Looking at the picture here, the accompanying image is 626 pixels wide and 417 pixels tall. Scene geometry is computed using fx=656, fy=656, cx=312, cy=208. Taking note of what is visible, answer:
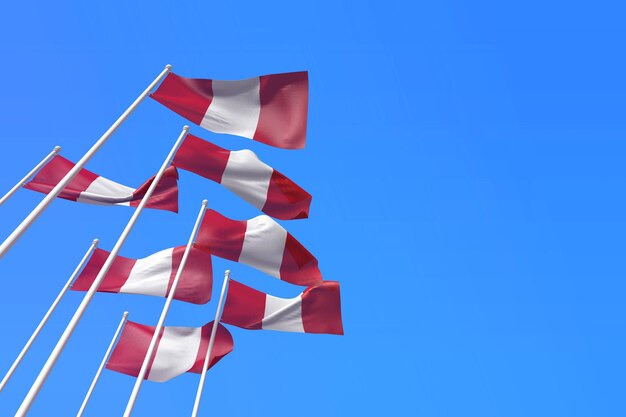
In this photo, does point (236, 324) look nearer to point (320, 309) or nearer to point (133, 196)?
point (320, 309)

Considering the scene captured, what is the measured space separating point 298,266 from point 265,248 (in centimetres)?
83

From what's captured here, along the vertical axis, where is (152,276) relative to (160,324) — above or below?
above

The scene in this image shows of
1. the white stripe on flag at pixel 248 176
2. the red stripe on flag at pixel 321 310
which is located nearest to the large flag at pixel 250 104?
the white stripe on flag at pixel 248 176

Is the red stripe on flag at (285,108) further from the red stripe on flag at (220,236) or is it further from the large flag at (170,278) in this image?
the large flag at (170,278)

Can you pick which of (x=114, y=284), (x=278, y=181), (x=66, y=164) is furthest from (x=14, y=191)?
(x=278, y=181)

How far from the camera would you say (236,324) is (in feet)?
49.8

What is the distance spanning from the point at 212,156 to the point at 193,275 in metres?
3.19

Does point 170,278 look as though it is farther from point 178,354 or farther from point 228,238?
point 178,354

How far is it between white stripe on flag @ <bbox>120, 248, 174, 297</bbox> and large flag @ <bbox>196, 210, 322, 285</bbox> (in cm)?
108

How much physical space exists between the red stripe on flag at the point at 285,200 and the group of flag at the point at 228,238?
0.07ft

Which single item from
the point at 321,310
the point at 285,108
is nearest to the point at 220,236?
the point at 321,310

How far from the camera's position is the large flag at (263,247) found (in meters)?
14.4

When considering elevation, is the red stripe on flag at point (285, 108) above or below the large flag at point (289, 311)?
above

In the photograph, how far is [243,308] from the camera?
15250mm
